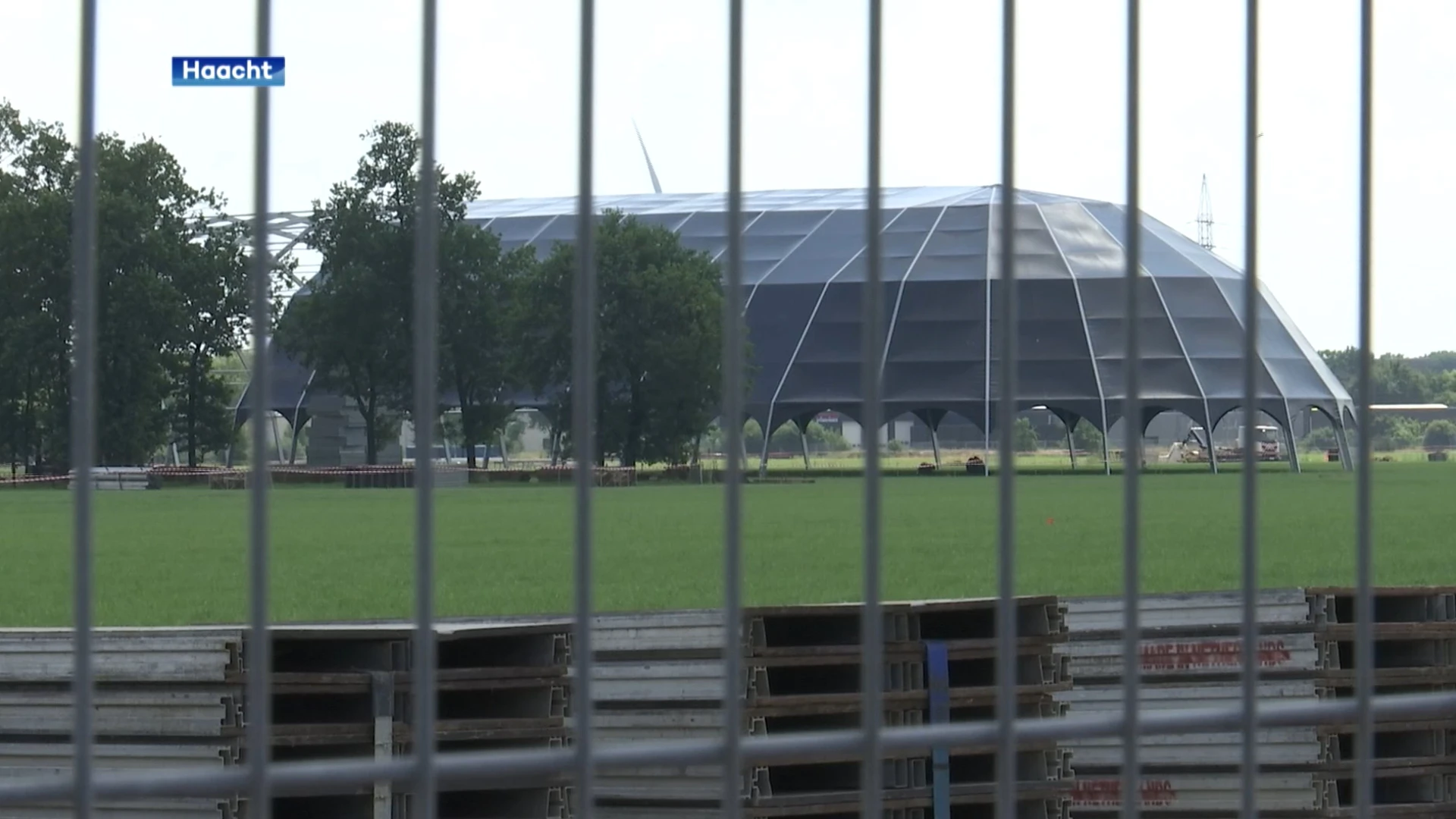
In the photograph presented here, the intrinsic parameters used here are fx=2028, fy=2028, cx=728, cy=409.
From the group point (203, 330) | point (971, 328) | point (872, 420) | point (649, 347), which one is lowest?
point (872, 420)

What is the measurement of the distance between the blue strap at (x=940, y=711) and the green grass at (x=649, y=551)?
4.70ft

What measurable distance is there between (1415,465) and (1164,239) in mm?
14084

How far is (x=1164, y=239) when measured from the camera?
258ft

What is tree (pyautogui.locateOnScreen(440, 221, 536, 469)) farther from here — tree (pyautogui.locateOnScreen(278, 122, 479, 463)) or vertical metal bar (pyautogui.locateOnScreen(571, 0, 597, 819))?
vertical metal bar (pyautogui.locateOnScreen(571, 0, 597, 819))

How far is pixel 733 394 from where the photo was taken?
9.09 feet

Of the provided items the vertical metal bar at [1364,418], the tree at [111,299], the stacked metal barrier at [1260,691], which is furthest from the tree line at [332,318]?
the vertical metal bar at [1364,418]

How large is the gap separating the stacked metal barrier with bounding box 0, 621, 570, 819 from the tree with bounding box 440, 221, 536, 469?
189 feet

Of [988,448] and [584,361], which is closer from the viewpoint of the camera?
[584,361]

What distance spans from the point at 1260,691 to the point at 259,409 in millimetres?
7504

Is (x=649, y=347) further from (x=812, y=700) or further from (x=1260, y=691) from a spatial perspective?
(x=812, y=700)

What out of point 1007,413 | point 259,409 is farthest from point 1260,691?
point 259,409

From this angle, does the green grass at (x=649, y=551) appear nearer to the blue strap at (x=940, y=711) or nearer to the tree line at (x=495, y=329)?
the blue strap at (x=940, y=711)

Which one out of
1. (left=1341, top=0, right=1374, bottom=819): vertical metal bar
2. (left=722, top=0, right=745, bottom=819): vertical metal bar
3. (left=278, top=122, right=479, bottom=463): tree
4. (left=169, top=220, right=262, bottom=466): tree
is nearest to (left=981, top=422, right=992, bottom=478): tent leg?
(left=278, top=122, right=479, bottom=463): tree

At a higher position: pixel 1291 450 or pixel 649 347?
pixel 649 347
